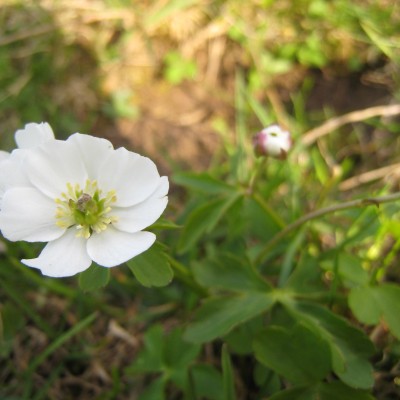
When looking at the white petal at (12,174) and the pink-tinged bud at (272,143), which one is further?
the pink-tinged bud at (272,143)

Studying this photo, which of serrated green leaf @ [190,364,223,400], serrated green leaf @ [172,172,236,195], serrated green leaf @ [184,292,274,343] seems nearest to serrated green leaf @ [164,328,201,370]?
serrated green leaf @ [190,364,223,400]

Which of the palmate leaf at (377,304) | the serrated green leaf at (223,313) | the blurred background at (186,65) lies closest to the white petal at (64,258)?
the serrated green leaf at (223,313)

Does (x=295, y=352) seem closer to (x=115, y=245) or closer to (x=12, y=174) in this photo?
(x=115, y=245)

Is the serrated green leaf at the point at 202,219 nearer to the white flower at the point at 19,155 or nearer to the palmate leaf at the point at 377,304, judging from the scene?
the palmate leaf at the point at 377,304

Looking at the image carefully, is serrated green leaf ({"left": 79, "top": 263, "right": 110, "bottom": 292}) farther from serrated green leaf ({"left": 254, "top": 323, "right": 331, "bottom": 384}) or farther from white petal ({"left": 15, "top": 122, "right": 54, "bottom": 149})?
serrated green leaf ({"left": 254, "top": 323, "right": 331, "bottom": 384})

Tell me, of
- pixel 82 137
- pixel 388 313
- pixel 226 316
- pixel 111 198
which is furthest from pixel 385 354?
pixel 82 137

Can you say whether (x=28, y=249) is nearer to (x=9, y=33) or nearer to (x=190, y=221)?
(x=190, y=221)
